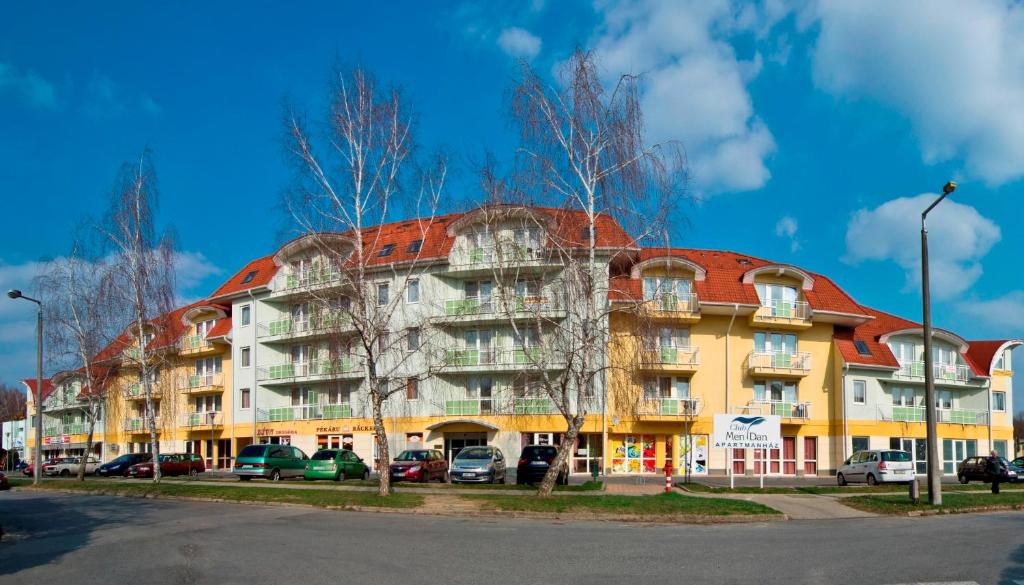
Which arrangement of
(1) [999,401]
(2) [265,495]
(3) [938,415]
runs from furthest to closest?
(1) [999,401] → (3) [938,415] → (2) [265,495]

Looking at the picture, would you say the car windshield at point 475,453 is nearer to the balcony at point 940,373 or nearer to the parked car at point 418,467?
the parked car at point 418,467

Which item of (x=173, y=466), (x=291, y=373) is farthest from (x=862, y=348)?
(x=173, y=466)

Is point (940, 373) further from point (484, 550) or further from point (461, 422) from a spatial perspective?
point (484, 550)

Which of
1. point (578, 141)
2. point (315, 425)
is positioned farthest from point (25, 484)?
point (578, 141)

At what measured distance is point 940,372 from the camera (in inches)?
2119

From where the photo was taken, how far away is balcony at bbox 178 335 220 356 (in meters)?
59.1

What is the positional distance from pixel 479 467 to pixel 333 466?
28.8 ft

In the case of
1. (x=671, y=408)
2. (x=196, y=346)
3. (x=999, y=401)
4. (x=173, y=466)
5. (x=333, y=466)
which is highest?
(x=196, y=346)

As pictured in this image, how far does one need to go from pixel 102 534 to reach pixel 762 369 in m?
37.3

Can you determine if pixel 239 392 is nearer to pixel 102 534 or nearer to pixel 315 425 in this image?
pixel 315 425

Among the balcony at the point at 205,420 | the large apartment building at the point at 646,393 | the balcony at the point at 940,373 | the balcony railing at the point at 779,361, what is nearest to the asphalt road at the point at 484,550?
the large apartment building at the point at 646,393

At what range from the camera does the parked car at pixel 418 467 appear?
3597cm

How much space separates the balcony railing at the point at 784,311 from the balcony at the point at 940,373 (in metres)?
7.88

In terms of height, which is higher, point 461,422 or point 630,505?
point 461,422
